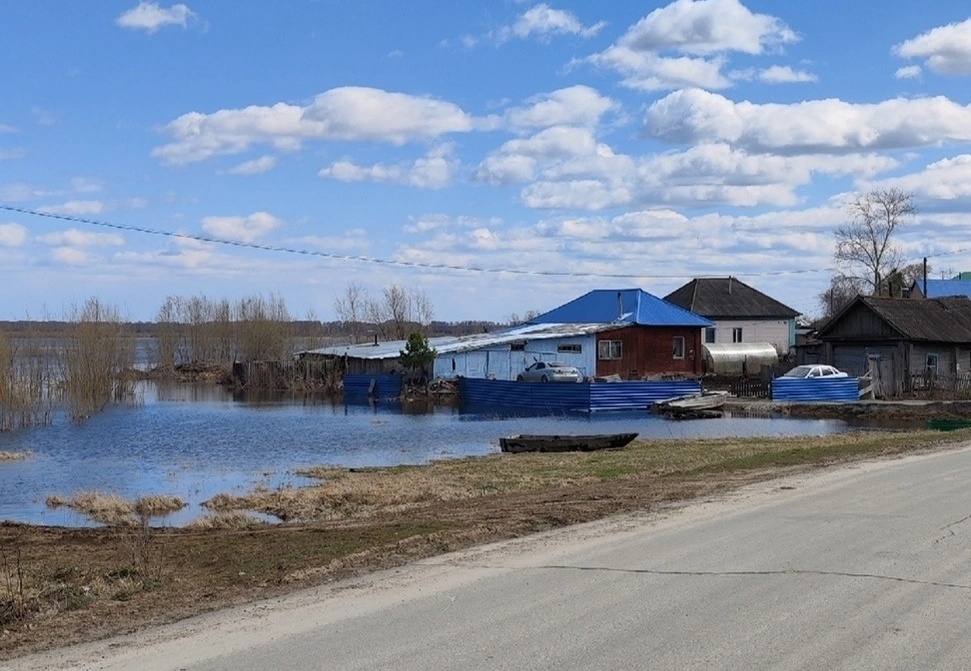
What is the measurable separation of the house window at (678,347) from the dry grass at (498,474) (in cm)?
3771

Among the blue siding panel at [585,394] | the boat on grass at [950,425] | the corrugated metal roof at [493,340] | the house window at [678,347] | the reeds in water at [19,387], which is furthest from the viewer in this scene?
the house window at [678,347]

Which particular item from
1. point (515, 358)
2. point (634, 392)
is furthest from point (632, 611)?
point (515, 358)

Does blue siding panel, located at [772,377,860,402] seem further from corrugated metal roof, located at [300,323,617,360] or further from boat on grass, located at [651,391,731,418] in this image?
corrugated metal roof, located at [300,323,617,360]

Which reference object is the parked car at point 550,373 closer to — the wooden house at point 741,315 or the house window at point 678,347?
the house window at point 678,347

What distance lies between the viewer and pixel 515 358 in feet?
220

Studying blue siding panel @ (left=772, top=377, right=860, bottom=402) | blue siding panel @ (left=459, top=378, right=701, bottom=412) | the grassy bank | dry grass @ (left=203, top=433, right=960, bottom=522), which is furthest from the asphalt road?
blue siding panel @ (left=772, top=377, right=860, bottom=402)

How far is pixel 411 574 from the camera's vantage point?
11.4 meters

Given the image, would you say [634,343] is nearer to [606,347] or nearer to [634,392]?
[606,347]

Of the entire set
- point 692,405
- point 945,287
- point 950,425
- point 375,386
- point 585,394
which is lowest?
point 950,425

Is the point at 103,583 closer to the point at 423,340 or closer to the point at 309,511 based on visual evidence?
the point at 309,511

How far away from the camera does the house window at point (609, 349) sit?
67.5 m

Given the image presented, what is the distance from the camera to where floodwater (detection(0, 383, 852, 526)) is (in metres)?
27.1

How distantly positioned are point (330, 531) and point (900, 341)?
4705cm

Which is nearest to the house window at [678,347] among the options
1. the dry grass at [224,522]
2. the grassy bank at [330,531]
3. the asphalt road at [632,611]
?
the grassy bank at [330,531]
